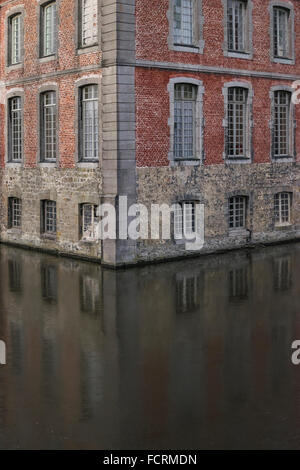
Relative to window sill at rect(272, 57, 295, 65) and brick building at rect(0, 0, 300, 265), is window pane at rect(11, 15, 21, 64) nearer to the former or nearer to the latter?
brick building at rect(0, 0, 300, 265)

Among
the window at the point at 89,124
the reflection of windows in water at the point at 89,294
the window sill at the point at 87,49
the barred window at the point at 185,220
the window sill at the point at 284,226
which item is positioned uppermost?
the window sill at the point at 87,49

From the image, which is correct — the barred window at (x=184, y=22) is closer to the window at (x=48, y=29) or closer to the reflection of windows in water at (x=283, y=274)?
the window at (x=48, y=29)

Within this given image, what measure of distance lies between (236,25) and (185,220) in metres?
6.29

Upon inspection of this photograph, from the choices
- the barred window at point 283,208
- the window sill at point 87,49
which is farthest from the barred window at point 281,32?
the window sill at point 87,49

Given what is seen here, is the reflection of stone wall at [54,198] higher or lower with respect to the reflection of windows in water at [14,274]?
higher

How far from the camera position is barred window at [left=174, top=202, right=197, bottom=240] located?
20234 mm

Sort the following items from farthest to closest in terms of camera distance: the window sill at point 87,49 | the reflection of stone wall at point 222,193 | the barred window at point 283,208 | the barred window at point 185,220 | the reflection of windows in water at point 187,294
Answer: the barred window at point 283,208, the barred window at point 185,220, the reflection of stone wall at point 222,193, the window sill at point 87,49, the reflection of windows in water at point 187,294

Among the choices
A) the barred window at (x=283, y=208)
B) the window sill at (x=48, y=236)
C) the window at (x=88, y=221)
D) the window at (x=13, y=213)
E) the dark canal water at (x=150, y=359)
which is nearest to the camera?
the dark canal water at (x=150, y=359)

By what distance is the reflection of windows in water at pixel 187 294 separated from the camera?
46.3 feet

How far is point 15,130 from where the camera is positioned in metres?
23.6

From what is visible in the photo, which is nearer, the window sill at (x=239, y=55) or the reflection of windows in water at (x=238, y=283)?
the reflection of windows in water at (x=238, y=283)

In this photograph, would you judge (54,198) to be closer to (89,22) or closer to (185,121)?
(185,121)

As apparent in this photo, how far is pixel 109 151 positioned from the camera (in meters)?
18.7

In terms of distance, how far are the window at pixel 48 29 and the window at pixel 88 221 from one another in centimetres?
493
